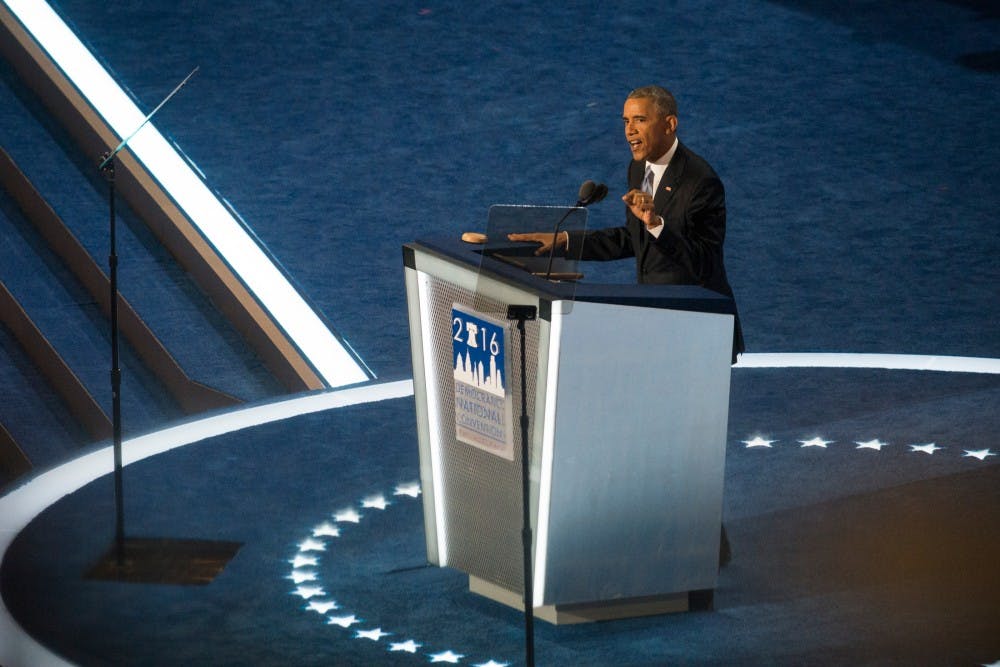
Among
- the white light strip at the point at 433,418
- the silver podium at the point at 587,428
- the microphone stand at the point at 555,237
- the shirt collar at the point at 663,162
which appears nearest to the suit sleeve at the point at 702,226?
the shirt collar at the point at 663,162

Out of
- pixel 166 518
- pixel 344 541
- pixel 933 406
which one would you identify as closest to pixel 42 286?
pixel 166 518

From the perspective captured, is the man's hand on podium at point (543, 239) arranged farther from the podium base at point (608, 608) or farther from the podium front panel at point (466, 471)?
the podium base at point (608, 608)

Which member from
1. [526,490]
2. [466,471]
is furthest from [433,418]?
[526,490]

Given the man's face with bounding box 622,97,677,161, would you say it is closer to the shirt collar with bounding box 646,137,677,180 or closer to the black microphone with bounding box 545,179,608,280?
the shirt collar with bounding box 646,137,677,180

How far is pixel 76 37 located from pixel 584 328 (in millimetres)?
7398

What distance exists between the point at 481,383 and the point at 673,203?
735 mm

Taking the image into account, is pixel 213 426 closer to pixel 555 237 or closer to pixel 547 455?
pixel 547 455

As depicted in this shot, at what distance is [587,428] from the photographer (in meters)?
4.14

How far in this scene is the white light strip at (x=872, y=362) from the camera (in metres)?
6.70

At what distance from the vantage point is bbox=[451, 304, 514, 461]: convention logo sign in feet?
13.9

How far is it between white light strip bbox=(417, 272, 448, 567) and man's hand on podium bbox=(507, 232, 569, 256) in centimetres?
34

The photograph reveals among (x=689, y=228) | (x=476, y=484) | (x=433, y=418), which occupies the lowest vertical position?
(x=476, y=484)

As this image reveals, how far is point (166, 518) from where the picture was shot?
532 centimetres

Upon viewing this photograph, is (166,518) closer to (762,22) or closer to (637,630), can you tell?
(637,630)
